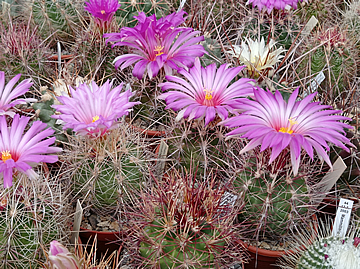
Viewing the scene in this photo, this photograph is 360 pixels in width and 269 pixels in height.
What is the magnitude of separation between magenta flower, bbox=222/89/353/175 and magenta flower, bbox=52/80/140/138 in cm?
30

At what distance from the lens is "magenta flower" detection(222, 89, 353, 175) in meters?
0.91

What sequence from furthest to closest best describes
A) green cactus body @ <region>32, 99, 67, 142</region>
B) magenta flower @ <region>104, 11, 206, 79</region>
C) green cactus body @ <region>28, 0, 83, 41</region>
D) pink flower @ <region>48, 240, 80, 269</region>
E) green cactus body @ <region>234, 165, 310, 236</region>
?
green cactus body @ <region>28, 0, 83, 41</region> → green cactus body @ <region>32, 99, 67, 142</region> → magenta flower @ <region>104, 11, 206, 79</region> → green cactus body @ <region>234, 165, 310, 236</region> → pink flower @ <region>48, 240, 80, 269</region>

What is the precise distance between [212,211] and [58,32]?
1.35 meters

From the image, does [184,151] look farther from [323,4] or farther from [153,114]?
[323,4]

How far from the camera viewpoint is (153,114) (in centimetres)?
149

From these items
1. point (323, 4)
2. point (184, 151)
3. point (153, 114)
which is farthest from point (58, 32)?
point (323, 4)

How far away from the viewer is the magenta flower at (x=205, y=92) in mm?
1070

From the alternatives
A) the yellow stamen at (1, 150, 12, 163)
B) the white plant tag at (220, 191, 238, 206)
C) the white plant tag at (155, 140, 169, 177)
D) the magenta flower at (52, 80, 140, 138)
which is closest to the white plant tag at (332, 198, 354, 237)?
the white plant tag at (220, 191, 238, 206)

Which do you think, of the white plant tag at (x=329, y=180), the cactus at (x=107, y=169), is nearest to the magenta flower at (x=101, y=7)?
the cactus at (x=107, y=169)

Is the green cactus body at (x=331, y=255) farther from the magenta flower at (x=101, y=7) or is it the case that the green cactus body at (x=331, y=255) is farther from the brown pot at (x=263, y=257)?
the magenta flower at (x=101, y=7)

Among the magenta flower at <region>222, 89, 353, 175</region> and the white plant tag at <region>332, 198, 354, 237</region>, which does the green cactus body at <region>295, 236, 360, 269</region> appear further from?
the magenta flower at <region>222, 89, 353, 175</region>

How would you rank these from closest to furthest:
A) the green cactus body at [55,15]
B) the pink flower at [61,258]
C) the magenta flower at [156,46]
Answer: the pink flower at [61,258] < the magenta flower at [156,46] < the green cactus body at [55,15]

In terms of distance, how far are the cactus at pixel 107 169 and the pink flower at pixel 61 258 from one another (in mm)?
269

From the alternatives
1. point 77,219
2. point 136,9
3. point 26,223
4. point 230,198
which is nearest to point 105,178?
point 77,219
